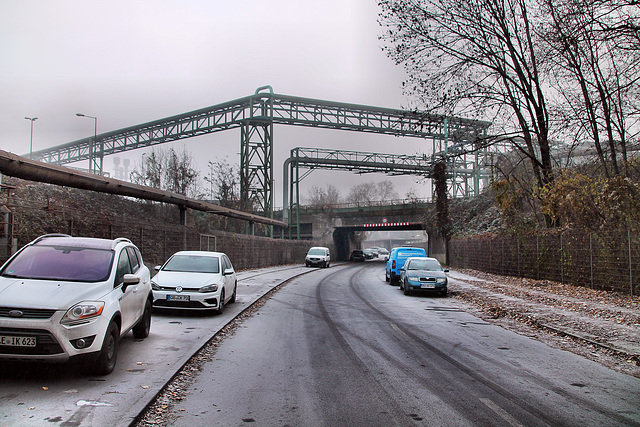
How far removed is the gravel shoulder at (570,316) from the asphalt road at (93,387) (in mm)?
6468

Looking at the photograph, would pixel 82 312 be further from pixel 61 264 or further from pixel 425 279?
pixel 425 279

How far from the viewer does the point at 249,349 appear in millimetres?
8281

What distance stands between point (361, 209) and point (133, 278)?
2072 inches

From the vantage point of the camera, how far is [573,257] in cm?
1902

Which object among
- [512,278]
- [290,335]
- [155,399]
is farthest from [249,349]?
[512,278]

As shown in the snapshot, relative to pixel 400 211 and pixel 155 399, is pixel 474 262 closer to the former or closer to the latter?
pixel 400 211

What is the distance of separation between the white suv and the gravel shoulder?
7101 millimetres

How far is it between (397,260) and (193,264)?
1378 cm

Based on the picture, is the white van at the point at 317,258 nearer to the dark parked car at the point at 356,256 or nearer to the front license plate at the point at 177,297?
the dark parked car at the point at 356,256

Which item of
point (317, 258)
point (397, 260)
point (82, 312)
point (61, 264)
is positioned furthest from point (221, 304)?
point (317, 258)

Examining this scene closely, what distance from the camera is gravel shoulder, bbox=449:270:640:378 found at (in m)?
8.57

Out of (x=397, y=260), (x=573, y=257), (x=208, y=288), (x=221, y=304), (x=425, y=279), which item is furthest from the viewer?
(x=397, y=260)

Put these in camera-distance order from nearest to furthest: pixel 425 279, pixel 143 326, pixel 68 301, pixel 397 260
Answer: pixel 68 301 → pixel 143 326 → pixel 425 279 → pixel 397 260

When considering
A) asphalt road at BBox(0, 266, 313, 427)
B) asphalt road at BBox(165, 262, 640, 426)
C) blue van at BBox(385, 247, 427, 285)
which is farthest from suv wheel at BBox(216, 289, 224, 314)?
blue van at BBox(385, 247, 427, 285)
